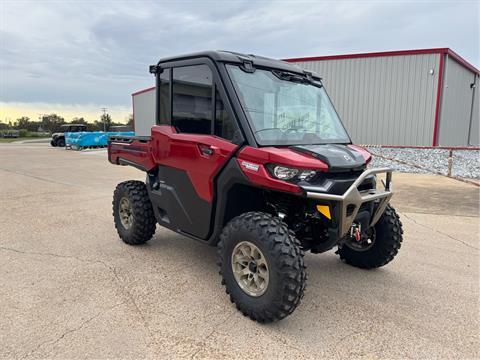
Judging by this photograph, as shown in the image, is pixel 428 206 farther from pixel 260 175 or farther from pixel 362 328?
pixel 260 175

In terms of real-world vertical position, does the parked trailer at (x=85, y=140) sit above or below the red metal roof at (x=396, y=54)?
below

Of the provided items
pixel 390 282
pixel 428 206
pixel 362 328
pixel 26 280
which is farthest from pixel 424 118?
pixel 26 280

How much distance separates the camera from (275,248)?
287 centimetres

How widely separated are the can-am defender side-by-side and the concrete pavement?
0.31 m

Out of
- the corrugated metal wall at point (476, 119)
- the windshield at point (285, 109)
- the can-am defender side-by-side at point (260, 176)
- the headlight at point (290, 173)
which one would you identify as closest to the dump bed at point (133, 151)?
the can-am defender side-by-side at point (260, 176)

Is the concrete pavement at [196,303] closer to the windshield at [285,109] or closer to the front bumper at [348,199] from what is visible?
the front bumper at [348,199]

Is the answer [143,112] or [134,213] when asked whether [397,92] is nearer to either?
[134,213]

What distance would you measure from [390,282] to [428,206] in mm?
4576

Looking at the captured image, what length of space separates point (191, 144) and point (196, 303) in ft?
4.83

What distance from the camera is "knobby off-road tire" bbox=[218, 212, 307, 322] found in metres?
2.83

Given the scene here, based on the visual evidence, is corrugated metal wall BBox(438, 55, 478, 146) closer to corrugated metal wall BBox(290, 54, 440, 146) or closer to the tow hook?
corrugated metal wall BBox(290, 54, 440, 146)

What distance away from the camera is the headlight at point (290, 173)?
2957 mm

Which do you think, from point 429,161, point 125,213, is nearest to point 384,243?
point 125,213

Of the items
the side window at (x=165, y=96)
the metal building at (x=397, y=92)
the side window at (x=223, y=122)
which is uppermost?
the metal building at (x=397, y=92)
